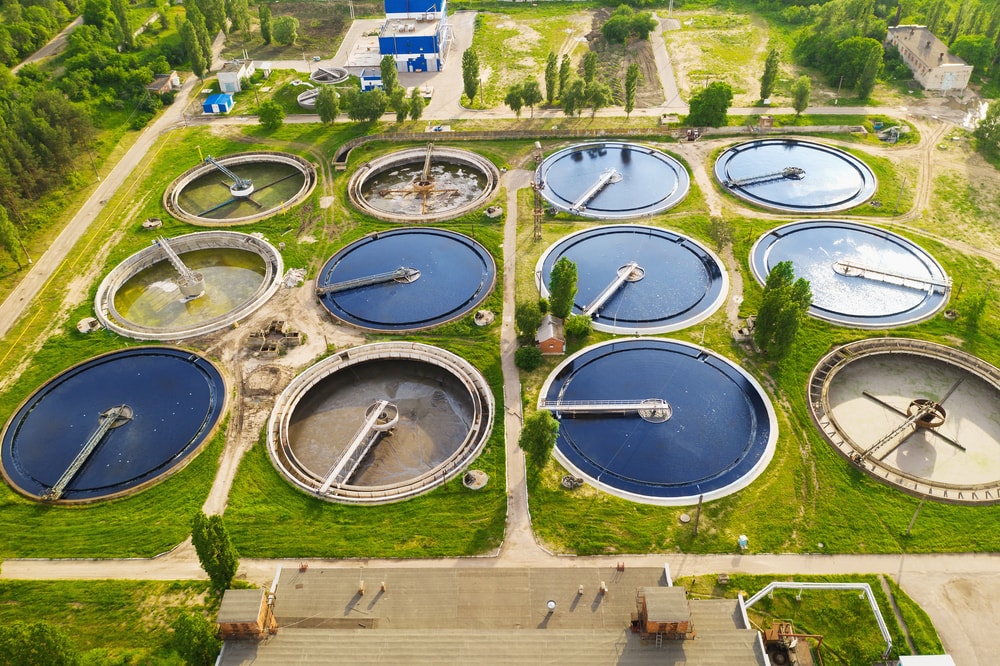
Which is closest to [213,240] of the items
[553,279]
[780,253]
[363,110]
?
[363,110]

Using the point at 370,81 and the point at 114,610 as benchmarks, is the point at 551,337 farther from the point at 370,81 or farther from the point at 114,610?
the point at 370,81

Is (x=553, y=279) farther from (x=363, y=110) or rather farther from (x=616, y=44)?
(x=616, y=44)

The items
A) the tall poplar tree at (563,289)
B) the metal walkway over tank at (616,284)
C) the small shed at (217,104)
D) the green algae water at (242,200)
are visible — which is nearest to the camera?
the tall poplar tree at (563,289)

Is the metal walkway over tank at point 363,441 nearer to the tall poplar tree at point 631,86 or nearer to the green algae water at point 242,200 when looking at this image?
the green algae water at point 242,200

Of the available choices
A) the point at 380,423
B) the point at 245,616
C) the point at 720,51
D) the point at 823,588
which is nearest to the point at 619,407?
the point at 823,588

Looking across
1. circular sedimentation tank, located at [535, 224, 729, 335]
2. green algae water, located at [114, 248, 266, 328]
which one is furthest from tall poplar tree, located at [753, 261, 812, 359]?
green algae water, located at [114, 248, 266, 328]

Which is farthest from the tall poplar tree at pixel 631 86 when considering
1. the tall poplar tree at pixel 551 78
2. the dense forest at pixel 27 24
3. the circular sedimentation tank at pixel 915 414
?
the dense forest at pixel 27 24
